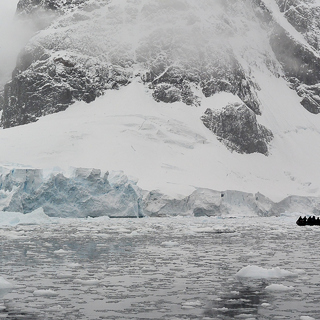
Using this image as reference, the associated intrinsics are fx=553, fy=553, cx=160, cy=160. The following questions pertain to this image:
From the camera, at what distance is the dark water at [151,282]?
38.9ft

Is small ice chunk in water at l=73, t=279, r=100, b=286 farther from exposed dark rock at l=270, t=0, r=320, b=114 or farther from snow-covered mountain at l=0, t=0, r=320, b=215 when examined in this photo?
exposed dark rock at l=270, t=0, r=320, b=114

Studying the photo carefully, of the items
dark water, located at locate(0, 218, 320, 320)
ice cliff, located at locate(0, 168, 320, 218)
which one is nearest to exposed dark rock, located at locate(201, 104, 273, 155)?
ice cliff, located at locate(0, 168, 320, 218)

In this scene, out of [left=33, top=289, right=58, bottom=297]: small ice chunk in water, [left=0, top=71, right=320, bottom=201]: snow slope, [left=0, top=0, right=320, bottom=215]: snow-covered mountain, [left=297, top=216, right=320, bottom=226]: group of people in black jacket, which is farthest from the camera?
[left=0, top=0, right=320, bottom=215]: snow-covered mountain

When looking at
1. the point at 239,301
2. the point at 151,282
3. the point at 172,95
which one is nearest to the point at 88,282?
the point at 151,282

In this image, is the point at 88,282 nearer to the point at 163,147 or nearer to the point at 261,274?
the point at 261,274

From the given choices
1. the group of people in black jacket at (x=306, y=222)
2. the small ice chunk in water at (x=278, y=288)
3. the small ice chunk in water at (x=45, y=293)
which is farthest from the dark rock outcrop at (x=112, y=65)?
the small ice chunk in water at (x=45, y=293)

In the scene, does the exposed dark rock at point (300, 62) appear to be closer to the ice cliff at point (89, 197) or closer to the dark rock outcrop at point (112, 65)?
the dark rock outcrop at point (112, 65)

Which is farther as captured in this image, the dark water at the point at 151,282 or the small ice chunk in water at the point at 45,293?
the small ice chunk in water at the point at 45,293

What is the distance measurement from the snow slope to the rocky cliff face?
3675 mm

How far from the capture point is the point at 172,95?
133750mm

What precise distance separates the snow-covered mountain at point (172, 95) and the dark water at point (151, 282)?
219ft

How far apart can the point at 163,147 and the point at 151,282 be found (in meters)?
93.7

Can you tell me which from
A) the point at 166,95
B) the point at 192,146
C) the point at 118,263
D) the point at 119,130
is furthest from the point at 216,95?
the point at 118,263

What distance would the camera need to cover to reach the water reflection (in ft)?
38.3
